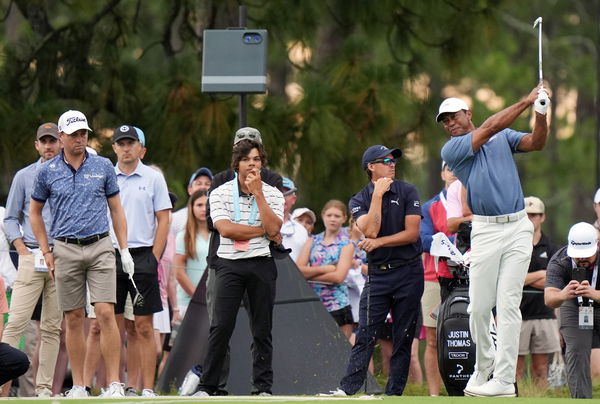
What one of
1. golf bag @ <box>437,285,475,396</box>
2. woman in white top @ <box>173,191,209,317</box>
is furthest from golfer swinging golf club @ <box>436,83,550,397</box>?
woman in white top @ <box>173,191,209,317</box>

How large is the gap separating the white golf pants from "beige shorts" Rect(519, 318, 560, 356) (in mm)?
3126

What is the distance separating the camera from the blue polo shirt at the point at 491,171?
913cm

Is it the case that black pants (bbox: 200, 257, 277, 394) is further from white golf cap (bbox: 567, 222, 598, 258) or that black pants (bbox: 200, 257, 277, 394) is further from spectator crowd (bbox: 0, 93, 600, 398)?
white golf cap (bbox: 567, 222, 598, 258)

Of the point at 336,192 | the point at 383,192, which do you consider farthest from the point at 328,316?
the point at 336,192

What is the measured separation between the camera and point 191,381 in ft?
35.5

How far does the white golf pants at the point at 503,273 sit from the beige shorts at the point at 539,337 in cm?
313

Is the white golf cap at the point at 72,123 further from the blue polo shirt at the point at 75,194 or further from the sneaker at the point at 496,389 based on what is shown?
the sneaker at the point at 496,389

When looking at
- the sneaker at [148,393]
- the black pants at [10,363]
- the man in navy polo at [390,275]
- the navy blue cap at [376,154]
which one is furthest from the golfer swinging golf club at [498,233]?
the black pants at [10,363]

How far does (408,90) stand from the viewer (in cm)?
1517

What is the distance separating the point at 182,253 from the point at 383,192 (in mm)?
2832

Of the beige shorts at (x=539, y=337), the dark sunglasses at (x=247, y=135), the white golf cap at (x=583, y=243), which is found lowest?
the beige shorts at (x=539, y=337)

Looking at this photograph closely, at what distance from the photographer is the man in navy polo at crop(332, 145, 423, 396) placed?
10.2 m

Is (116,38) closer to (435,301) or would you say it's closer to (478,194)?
(435,301)

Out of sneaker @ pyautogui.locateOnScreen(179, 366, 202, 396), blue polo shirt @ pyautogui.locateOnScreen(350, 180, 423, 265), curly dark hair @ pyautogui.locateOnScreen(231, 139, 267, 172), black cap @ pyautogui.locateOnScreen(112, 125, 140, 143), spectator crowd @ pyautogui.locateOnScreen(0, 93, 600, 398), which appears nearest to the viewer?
spectator crowd @ pyautogui.locateOnScreen(0, 93, 600, 398)
